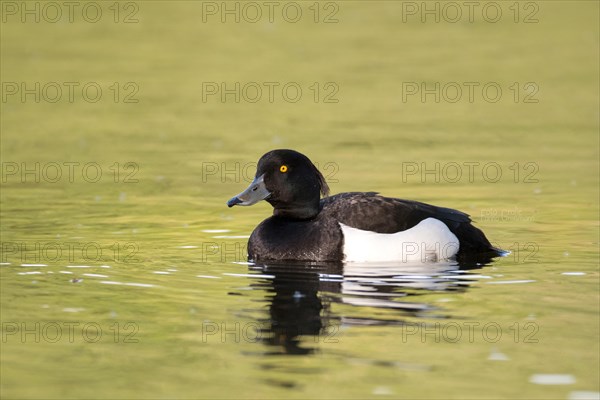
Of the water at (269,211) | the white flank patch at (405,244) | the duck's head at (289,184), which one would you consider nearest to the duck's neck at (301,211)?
the duck's head at (289,184)

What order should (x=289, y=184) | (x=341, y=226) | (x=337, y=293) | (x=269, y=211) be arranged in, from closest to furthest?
(x=337, y=293) → (x=341, y=226) → (x=289, y=184) → (x=269, y=211)

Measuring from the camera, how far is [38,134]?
2122 cm

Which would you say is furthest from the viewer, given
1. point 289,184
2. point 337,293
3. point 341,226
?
point 289,184

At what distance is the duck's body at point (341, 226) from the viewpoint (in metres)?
12.3

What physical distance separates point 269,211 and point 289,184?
3276mm

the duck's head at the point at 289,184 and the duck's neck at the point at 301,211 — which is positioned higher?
the duck's head at the point at 289,184

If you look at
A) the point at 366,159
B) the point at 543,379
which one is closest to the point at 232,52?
the point at 366,159

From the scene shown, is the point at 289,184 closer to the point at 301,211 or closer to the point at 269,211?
the point at 301,211

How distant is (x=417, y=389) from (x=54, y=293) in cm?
417

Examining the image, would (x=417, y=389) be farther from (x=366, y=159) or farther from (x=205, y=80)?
(x=205, y=80)

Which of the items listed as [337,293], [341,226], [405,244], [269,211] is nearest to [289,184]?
[341,226]

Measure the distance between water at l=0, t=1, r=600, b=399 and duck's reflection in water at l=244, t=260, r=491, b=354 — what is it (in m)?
0.04

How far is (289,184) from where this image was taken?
12828 mm

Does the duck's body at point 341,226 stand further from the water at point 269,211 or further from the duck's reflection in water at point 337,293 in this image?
the water at point 269,211
